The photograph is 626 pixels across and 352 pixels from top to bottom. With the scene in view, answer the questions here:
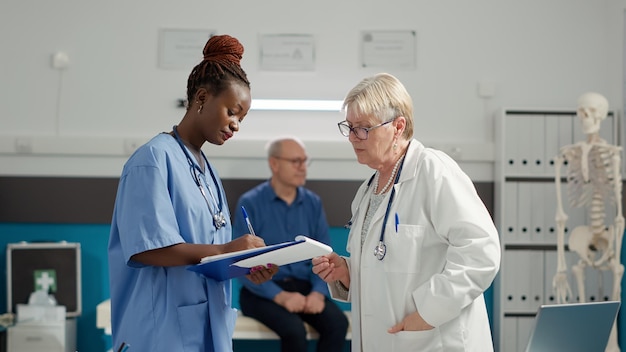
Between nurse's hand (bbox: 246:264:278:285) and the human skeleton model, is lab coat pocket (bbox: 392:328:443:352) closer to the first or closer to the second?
nurse's hand (bbox: 246:264:278:285)

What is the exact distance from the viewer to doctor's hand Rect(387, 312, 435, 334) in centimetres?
205

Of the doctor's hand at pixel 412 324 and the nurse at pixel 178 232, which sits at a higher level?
the nurse at pixel 178 232

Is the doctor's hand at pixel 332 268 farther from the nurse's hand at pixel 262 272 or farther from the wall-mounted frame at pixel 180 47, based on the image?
the wall-mounted frame at pixel 180 47

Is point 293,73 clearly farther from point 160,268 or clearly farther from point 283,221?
point 160,268

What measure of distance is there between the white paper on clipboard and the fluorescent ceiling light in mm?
2593

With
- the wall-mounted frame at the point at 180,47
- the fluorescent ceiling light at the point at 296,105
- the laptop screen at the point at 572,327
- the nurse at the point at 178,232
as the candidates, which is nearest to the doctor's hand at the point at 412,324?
the laptop screen at the point at 572,327

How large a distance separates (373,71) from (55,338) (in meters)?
2.33

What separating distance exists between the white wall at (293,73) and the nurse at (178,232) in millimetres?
2445

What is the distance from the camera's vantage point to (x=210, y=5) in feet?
15.2

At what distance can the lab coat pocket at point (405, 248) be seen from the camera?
2.08 m

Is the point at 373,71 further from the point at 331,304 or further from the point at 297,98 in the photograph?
the point at 331,304

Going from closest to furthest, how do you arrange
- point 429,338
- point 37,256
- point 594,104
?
point 429,338
point 594,104
point 37,256

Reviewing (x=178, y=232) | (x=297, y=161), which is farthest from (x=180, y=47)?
(x=178, y=232)

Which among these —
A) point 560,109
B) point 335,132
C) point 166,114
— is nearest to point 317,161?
point 335,132
